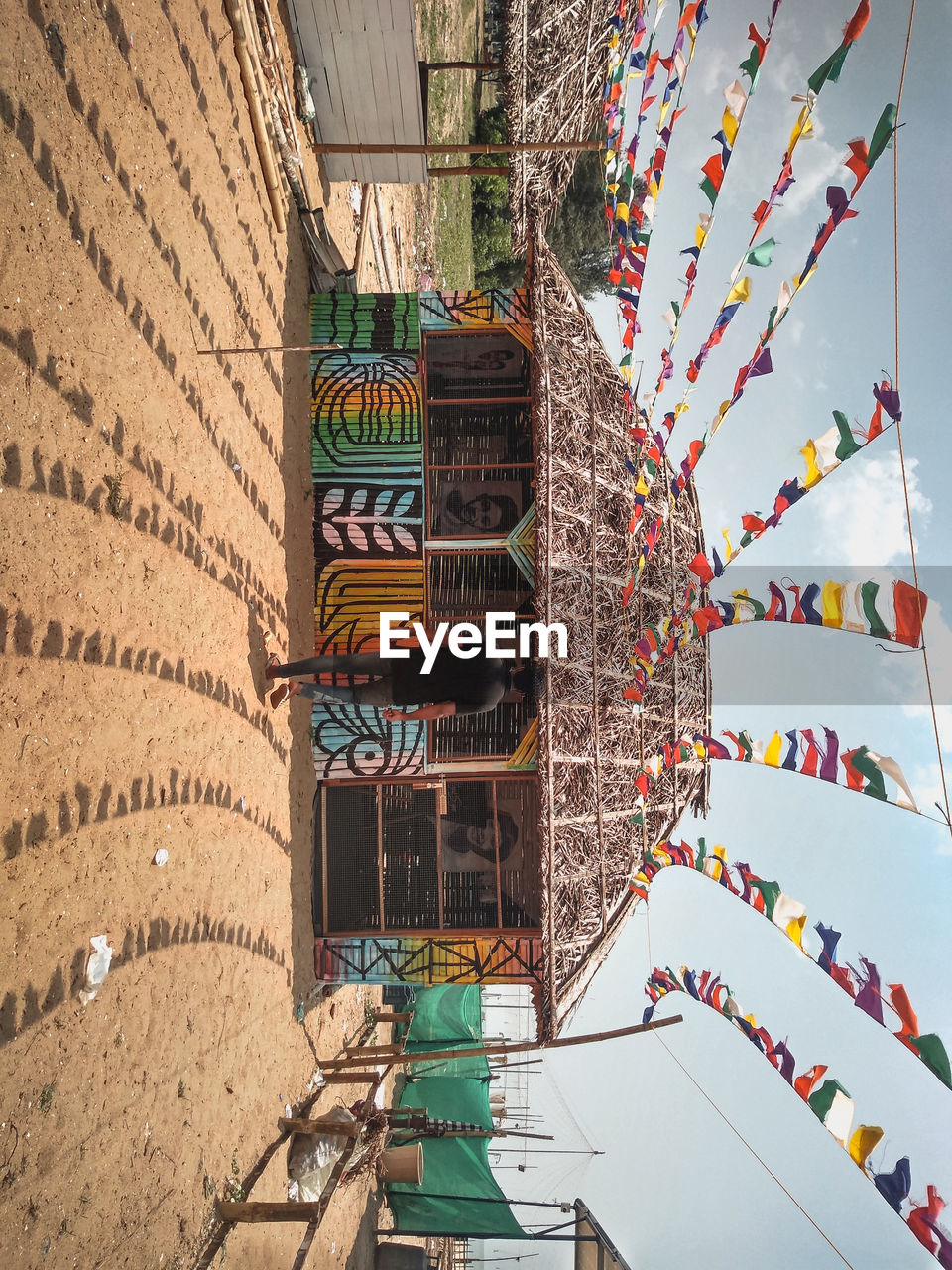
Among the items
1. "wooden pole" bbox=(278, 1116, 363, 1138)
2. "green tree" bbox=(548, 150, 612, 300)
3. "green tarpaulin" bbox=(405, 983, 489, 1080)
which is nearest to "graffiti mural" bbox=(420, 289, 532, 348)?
"wooden pole" bbox=(278, 1116, 363, 1138)

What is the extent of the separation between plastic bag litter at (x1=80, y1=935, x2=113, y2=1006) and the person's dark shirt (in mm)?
2608

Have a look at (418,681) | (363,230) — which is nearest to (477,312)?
(363,230)

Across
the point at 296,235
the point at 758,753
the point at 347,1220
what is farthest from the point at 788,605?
the point at 347,1220

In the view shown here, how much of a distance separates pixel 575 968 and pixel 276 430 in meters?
5.30

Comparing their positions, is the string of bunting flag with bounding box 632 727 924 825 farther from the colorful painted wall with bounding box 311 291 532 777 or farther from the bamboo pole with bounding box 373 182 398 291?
the bamboo pole with bounding box 373 182 398 291

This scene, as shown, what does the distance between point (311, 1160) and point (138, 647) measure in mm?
4425

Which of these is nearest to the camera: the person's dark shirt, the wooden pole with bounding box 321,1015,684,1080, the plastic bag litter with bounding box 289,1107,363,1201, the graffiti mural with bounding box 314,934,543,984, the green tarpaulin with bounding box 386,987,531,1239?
the person's dark shirt

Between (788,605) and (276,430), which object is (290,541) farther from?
(788,605)

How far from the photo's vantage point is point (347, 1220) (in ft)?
29.8

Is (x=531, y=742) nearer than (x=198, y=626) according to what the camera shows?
No

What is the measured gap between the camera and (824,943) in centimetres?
410

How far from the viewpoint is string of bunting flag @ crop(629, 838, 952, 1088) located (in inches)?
135

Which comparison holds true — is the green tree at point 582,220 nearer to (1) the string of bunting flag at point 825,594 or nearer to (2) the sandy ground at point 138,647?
(2) the sandy ground at point 138,647

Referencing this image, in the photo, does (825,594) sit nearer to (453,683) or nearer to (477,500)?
(453,683)
